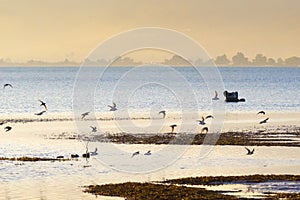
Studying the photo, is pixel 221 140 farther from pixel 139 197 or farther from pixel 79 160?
pixel 139 197

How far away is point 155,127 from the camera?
236 feet

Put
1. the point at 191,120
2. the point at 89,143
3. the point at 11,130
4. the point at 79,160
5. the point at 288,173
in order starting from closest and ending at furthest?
the point at 288,173 < the point at 79,160 < the point at 89,143 < the point at 11,130 < the point at 191,120

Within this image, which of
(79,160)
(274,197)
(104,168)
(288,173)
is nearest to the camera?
(274,197)

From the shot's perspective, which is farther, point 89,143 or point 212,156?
point 89,143

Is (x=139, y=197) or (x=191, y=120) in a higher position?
(x=191, y=120)

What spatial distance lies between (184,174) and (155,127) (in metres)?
30.7

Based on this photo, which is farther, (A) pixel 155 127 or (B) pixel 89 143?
(A) pixel 155 127

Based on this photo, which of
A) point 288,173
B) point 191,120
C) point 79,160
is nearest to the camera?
point 288,173

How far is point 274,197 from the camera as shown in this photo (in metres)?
32.7

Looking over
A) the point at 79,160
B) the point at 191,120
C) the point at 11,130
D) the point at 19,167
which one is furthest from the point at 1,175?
the point at 191,120

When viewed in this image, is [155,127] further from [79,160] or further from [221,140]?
[79,160]

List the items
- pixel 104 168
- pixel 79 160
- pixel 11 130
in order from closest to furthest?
pixel 104 168, pixel 79 160, pixel 11 130

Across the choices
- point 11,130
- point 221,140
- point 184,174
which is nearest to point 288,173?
point 184,174

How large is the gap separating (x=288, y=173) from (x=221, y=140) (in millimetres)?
17993
